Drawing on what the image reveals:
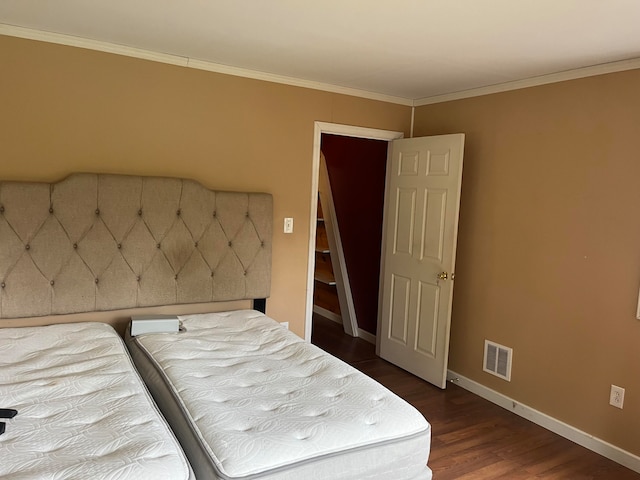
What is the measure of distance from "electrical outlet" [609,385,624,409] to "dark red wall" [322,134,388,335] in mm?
2307

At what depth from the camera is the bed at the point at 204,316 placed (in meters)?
1.73

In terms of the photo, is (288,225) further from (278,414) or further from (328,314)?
(328,314)

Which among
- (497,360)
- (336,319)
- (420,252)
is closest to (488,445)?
(497,360)

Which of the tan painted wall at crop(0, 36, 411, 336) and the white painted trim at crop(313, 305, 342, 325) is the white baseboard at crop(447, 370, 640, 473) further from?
the white painted trim at crop(313, 305, 342, 325)

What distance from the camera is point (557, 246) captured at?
122 inches

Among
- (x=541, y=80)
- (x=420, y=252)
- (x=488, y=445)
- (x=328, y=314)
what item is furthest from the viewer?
(x=328, y=314)

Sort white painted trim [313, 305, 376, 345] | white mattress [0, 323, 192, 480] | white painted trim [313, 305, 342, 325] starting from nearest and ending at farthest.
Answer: white mattress [0, 323, 192, 480], white painted trim [313, 305, 376, 345], white painted trim [313, 305, 342, 325]

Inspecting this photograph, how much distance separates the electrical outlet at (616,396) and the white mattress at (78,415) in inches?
98.0

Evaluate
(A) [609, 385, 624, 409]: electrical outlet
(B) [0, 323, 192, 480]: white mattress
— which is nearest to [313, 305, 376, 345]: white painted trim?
(A) [609, 385, 624, 409]: electrical outlet

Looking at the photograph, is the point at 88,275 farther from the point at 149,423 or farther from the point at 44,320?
the point at 149,423

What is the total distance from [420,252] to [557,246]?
3.38 feet

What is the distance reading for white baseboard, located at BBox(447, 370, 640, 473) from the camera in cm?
278

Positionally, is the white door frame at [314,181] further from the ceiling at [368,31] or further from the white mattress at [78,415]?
the white mattress at [78,415]

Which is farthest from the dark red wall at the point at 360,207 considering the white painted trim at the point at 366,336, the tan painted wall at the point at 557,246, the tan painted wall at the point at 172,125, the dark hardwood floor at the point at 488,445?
the dark hardwood floor at the point at 488,445
